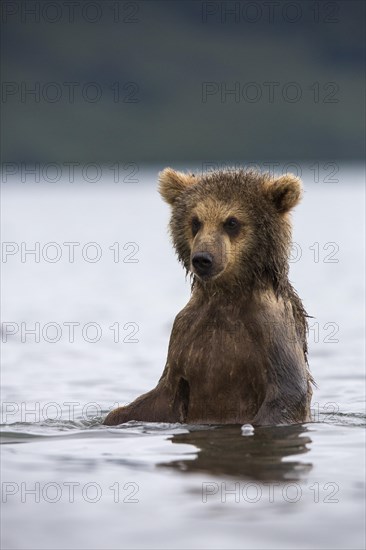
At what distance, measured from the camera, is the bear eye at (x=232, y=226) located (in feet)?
29.7

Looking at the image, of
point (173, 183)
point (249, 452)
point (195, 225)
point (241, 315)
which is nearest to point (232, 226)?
point (195, 225)

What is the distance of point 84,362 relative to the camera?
1456 centimetres

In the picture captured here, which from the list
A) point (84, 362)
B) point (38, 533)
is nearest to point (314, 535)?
point (38, 533)

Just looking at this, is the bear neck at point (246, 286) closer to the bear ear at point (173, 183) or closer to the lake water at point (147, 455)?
the bear ear at point (173, 183)

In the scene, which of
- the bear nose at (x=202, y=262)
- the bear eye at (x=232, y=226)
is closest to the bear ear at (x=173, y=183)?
the bear eye at (x=232, y=226)

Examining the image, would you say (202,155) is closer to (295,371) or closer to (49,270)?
(49,270)

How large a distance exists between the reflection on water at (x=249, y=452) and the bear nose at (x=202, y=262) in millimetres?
1083

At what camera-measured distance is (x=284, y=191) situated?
9039 mm

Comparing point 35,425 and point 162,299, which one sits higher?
point 162,299

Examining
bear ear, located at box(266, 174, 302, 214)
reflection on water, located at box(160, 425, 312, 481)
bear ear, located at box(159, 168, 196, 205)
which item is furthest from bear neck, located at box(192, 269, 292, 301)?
reflection on water, located at box(160, 425, 312, 481)

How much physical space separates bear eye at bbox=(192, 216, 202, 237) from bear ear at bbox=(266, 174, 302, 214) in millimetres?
515

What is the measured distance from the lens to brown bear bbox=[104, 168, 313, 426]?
29.3 feet

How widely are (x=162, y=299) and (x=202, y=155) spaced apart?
17061 centimetres

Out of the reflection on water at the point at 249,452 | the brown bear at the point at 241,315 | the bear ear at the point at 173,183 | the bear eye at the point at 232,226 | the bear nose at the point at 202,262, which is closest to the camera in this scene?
the reflection on water at the point at 249,452
